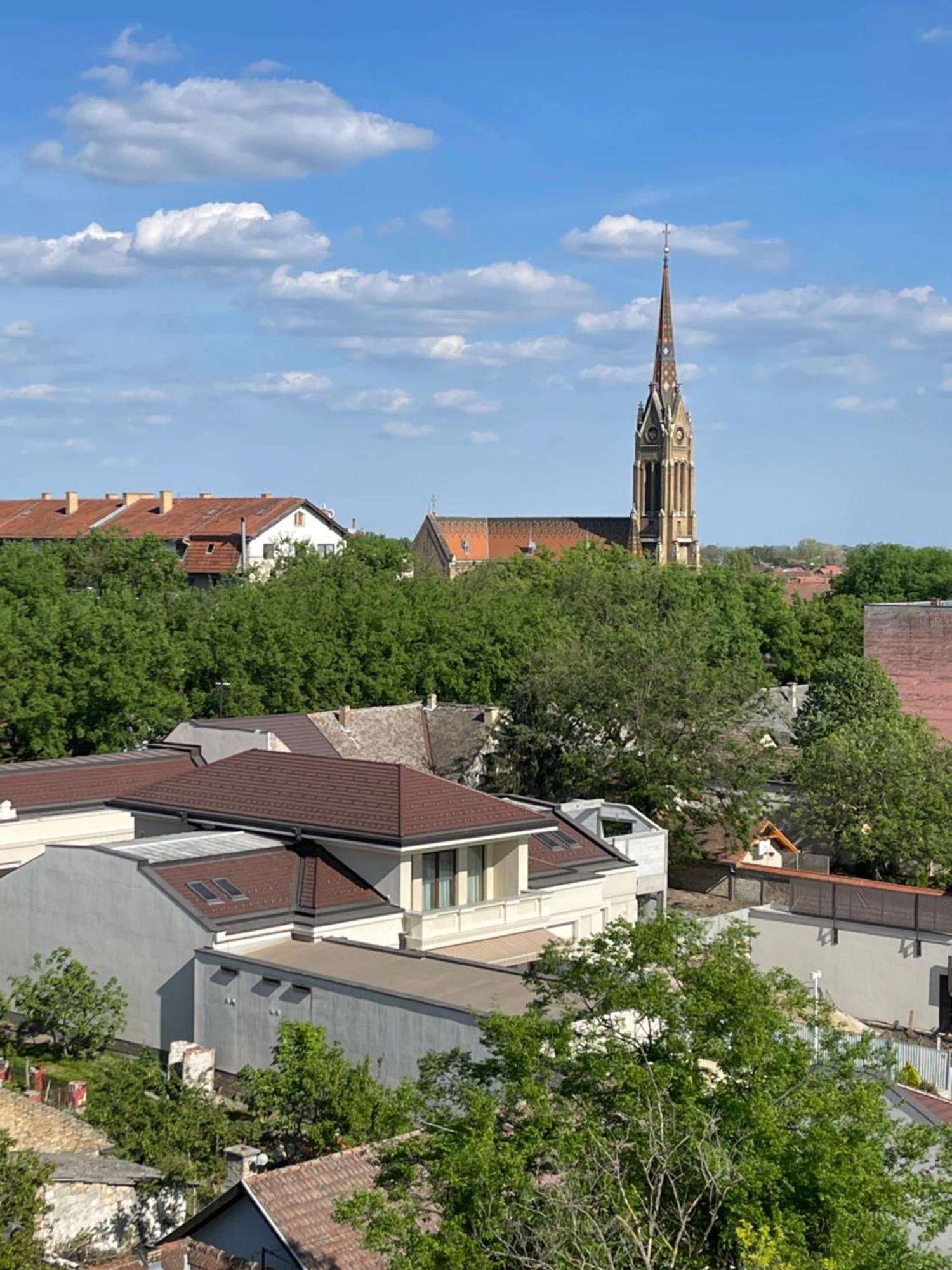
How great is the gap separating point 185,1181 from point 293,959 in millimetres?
8558

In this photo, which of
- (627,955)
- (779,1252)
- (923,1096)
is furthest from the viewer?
(923,1096)

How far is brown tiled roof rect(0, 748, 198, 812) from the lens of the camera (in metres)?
38.9

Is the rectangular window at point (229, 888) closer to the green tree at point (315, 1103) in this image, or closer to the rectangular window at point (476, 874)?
the rectangular window at point (476, 874)

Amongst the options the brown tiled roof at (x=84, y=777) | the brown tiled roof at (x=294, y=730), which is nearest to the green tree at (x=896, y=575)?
the brown tiled roof at (x=294, y=730)

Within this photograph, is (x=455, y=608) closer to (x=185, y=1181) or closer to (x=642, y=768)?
(x=642, y=768)

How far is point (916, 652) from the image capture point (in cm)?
6888

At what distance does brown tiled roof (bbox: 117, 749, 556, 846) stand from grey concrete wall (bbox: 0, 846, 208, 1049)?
3.70 metres

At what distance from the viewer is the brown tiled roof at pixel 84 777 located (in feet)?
128

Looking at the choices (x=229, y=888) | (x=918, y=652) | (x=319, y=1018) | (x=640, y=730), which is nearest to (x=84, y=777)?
(x=229, y=888)

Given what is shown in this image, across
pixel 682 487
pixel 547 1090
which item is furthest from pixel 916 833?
pixel 682 487

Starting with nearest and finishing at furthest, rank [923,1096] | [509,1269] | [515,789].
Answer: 1. [509,1269]
2. [923,1096]
3. [515,789]

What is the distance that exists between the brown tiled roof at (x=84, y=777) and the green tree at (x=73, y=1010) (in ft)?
32.4

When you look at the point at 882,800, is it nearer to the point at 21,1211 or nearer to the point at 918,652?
the point at 918,652

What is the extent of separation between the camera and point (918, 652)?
2709 inches
